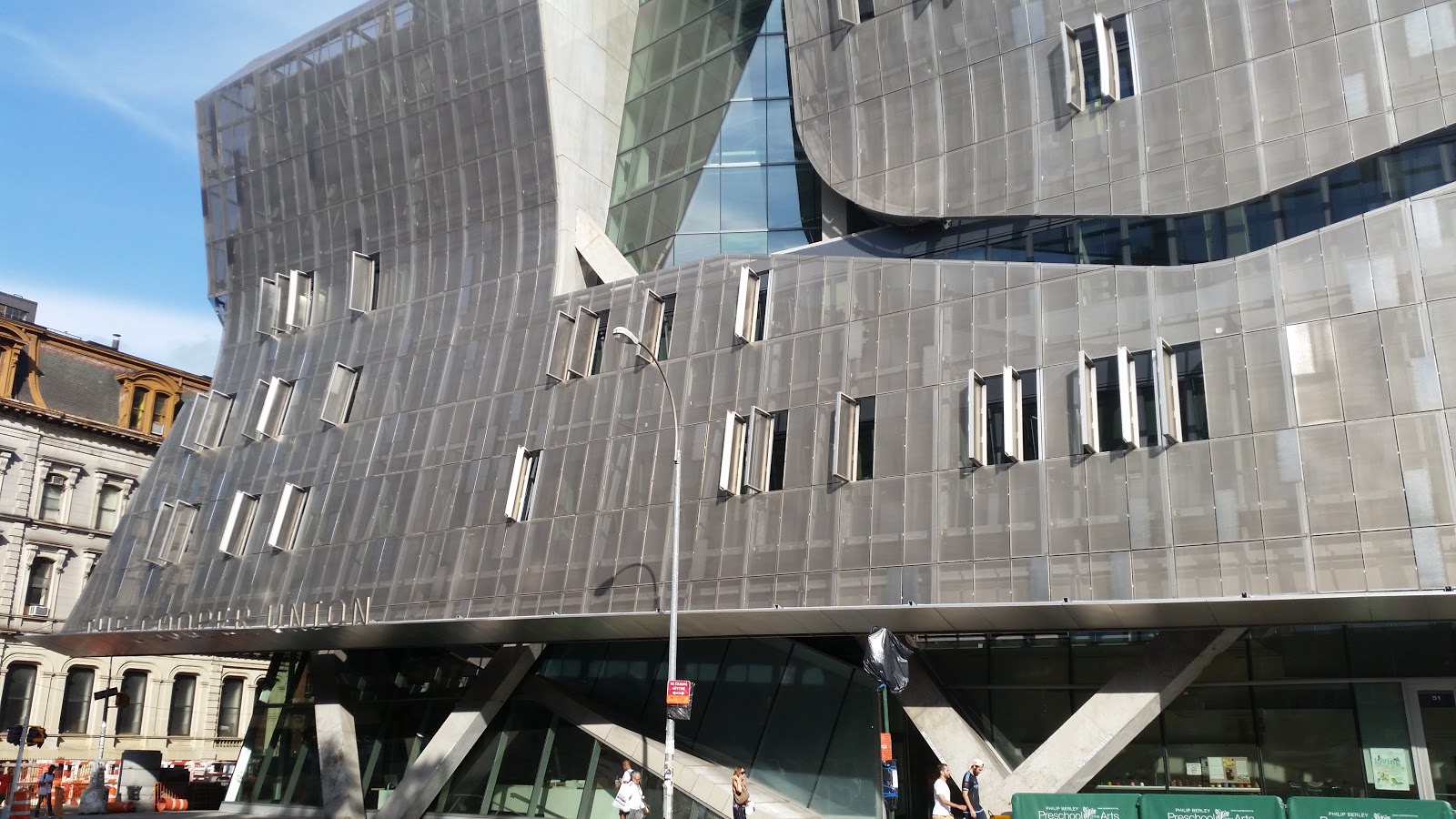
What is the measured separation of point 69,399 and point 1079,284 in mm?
62397

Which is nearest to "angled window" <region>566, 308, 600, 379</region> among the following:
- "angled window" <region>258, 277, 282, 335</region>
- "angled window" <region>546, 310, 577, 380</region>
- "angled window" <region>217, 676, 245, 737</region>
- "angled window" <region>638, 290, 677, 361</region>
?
"angled window" <region>546, 310, 577, 380</region>

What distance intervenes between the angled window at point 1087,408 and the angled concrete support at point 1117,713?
14.3 feet

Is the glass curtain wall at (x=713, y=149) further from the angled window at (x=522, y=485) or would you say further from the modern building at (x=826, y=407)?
the angled window at (x=522, y=485)

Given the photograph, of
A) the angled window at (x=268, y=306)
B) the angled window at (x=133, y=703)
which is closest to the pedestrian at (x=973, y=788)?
the angled window at (x=268, y=306)

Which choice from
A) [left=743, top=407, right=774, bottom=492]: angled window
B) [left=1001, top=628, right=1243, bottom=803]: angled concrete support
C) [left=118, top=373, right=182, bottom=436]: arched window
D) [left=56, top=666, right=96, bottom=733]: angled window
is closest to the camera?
[left=1001, top=628, right=1243, bottom=803]: angled concrete support

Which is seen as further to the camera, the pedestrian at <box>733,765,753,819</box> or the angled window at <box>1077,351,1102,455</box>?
the pedestrian at <box>733,765,753,819</box>

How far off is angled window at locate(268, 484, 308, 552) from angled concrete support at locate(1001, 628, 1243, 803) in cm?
2485

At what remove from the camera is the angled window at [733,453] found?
99.0 feet

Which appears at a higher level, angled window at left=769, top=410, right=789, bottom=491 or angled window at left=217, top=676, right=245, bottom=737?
angled window at left=769, top=410, right=789, bottom=491

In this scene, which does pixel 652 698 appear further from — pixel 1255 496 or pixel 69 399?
pixel 69 399

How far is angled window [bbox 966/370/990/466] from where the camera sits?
86.6 feet

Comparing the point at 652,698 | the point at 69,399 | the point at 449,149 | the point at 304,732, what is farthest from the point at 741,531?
the point at 69,399

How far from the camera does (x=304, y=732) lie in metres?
43.5

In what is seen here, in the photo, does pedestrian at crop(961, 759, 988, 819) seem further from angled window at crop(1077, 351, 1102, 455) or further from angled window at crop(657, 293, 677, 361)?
angled window at crop(657, 293, 677, 361)
